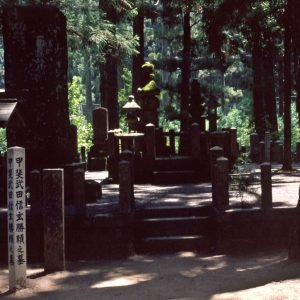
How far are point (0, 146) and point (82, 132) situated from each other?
176 inches

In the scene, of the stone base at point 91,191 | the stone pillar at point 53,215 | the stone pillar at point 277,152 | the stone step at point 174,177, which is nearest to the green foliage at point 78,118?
the stone pillar at point 277,152

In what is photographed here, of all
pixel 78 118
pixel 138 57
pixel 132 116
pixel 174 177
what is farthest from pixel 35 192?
pixel 78 118

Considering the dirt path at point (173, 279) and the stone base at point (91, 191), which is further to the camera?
the stone base at point (91, 191)

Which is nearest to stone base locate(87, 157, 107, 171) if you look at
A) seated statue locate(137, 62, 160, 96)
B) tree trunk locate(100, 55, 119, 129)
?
tree trunk locate(100, 55, 119, 129)

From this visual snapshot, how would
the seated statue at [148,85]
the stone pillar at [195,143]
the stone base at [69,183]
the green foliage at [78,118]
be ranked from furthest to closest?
the green foliage at [78,118] < the seated statue at [148,85] < the stone pillar at [195,143] < the stone base at [69,183]

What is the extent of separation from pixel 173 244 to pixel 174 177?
17.7 feet

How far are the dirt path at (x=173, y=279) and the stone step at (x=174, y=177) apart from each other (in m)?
5.56

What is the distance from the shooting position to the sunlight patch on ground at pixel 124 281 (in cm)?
805

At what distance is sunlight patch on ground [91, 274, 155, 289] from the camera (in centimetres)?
805

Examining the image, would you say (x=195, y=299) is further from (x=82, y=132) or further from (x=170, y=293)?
(x=82, y=132)

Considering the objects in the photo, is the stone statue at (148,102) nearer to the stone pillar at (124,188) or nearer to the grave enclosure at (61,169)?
the grave enclosure at (61,169)

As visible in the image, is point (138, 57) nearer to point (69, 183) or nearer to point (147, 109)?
point (147, 109)

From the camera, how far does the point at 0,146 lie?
29391mm

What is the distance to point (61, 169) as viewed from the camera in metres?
8.98
